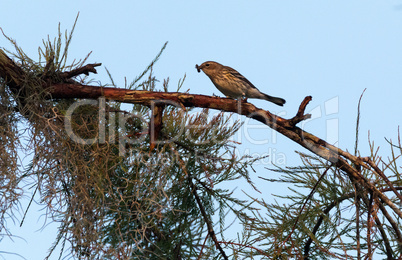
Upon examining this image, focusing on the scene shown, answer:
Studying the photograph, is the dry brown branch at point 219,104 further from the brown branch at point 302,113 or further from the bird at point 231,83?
the bird at point 231,83

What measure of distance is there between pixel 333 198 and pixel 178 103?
1098 mm

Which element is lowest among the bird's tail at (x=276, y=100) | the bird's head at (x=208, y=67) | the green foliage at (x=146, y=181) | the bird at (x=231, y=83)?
the green foliage at (x=146, y=181)

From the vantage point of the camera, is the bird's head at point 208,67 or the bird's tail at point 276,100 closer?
the bird's tail at point 276,100

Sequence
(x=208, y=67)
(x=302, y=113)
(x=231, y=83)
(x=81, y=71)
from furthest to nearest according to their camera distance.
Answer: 1. (x=208, y=67)
2. (x=231, y=83)
3. (x=81, y=71)
4. (x=302, y=113)

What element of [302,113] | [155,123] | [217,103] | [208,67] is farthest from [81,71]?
[208,67]

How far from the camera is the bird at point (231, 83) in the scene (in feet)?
16.8

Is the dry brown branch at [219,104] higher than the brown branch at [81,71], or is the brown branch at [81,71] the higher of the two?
the brown branch at [81,71]

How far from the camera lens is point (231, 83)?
5121mm

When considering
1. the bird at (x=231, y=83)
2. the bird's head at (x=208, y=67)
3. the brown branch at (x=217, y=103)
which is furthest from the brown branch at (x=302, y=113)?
the bird's head at (x=208, y=67)

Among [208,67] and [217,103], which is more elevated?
[208,67]

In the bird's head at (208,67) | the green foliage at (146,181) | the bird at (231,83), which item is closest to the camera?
the green foliage at (146,181)

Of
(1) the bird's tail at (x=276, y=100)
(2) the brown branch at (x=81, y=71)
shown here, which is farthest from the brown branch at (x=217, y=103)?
(1) the bird's tail at (x=276, y=100)

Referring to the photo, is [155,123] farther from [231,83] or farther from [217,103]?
[231,83]

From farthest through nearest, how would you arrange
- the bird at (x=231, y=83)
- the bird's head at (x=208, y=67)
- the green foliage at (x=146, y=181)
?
the bird's head at (x=208, y=67) < the bird at (x=231, y=83) < the green foliage at (x=146, y=181)
